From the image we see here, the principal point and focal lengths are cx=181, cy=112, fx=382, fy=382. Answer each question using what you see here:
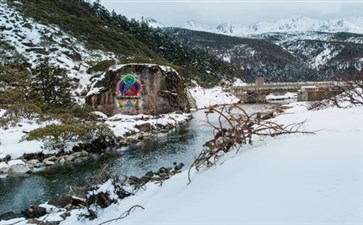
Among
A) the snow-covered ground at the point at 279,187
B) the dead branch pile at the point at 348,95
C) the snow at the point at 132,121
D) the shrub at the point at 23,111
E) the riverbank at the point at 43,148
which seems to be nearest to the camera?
the snow-covered ground at the point at 279,187

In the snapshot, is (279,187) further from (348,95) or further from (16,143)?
(16,143)

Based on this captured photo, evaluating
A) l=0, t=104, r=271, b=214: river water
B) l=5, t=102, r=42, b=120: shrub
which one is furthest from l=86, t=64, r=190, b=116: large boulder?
l=0, t=104, r=271, b=214: river water

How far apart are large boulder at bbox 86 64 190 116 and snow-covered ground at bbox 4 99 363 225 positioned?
92.9 feet

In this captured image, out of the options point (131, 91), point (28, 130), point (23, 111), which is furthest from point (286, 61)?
point (28, 130)

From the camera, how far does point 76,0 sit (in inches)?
3366

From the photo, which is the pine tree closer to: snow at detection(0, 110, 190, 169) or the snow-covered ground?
snow at detection(0, 110, 190, 169)

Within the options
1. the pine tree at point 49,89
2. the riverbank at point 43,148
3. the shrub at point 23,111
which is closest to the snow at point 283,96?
the pine tree at point 49,89

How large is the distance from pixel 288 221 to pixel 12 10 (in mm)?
59376

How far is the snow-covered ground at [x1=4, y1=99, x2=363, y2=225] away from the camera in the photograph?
285 centimetres

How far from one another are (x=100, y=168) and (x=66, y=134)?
16.4 ft

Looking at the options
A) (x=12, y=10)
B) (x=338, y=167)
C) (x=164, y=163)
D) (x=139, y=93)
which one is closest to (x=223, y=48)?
(x=12, y=10)

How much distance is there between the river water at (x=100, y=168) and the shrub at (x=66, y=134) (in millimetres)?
2003

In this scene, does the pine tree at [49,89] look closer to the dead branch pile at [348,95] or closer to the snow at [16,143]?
the snow at [16,143]

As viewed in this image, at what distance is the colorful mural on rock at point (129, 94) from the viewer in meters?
33.4
